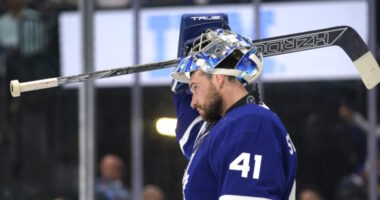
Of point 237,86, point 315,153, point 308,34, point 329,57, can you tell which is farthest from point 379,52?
point 237,86

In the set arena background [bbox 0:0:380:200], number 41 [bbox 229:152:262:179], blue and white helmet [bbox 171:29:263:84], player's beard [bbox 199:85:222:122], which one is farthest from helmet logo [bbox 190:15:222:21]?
arena background [bbox 0:0:380:200]

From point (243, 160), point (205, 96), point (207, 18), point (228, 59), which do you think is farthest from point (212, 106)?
point (207, 18)

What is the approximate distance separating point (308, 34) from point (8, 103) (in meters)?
3.79

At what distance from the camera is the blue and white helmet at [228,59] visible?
351cm

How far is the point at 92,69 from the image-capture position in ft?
22.8

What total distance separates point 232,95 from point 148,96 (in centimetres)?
372

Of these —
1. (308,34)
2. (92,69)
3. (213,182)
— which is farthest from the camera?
(92,69)

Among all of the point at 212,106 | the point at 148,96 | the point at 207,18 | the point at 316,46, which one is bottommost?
the point at 148,96

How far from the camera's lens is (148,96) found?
723cm

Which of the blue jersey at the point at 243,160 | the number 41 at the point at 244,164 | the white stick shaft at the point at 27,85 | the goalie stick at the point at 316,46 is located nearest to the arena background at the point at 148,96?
the goalie stick at the point at 316,46

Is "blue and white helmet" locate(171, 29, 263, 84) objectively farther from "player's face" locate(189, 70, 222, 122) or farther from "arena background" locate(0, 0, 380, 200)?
"arena background" locate(0, 0, 380, 200)

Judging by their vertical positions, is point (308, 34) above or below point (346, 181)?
above

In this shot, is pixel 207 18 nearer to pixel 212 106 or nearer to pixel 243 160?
pixel 212 106

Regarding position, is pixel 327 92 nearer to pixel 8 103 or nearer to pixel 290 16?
pixel 290 16
